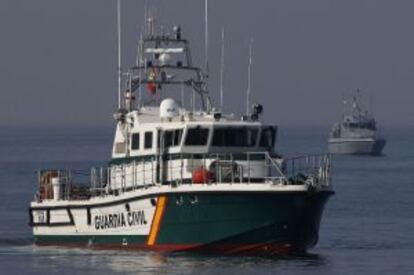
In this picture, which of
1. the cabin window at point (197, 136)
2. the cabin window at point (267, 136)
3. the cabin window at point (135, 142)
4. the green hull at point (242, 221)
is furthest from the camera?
the cabin window at point (135, 142)

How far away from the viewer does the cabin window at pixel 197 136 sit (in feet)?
155

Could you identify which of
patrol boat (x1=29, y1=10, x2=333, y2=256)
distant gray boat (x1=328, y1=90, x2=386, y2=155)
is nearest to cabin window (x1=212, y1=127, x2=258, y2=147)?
patrol boat (x1=29, y1=10, x2=333, y2=256)

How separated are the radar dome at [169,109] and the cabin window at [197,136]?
49.8 inches

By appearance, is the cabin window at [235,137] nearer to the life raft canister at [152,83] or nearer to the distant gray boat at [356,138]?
the life raft canister at [152,83]

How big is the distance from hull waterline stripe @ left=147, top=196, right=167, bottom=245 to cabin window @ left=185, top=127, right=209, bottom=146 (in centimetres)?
201

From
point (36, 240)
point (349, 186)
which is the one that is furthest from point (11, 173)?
point (36, 240)

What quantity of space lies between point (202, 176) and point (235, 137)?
262cm

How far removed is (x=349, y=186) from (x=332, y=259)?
155 ft

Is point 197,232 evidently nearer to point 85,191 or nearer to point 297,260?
point 297,260

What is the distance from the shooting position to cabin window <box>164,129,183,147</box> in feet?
155

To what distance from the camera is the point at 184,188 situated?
149ft

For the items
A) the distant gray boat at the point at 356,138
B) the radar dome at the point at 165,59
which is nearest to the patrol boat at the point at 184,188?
the radar dome at the point at 165,59

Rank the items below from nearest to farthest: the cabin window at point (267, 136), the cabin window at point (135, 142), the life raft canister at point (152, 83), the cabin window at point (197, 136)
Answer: the cabin window at point (197, 136), the cabin window at point (267, 136), the cabin window at point (135, 142), the life raft canister at point (152, 83)

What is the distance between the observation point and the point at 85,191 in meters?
51.4
